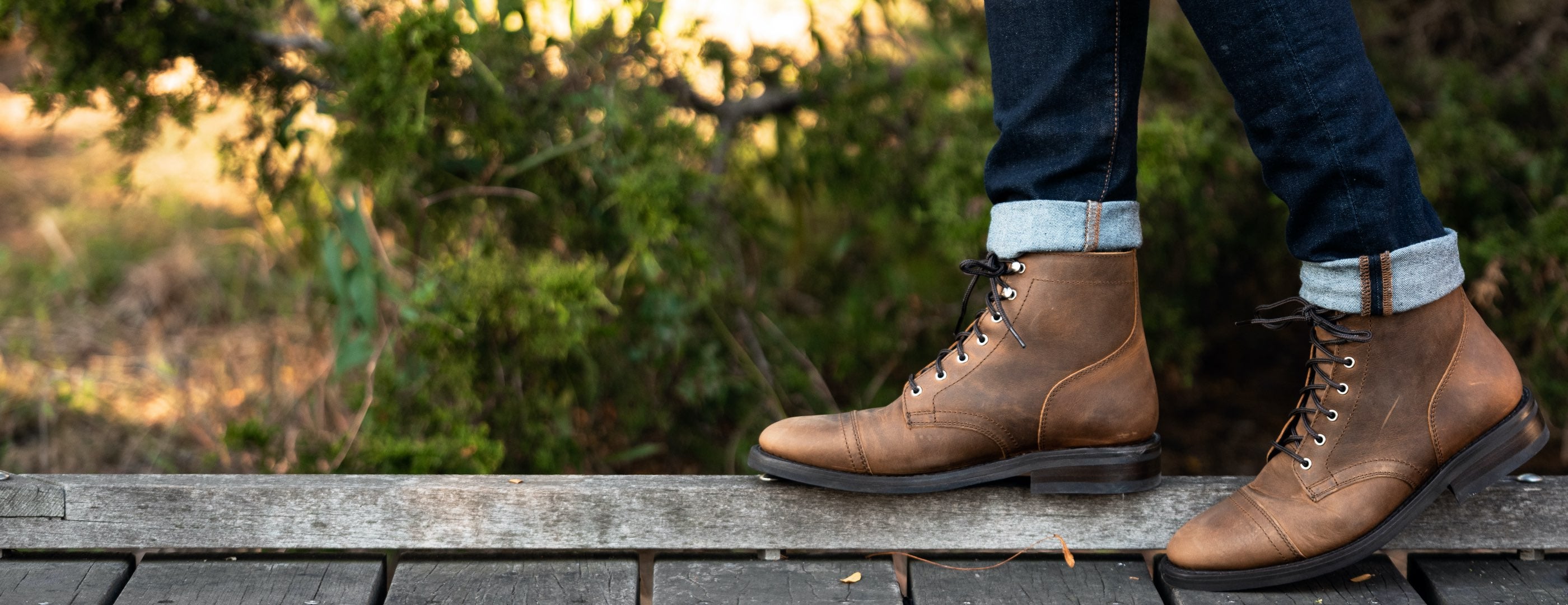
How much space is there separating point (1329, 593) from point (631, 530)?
0.78 meters

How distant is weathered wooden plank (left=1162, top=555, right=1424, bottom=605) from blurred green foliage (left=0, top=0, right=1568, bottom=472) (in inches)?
29.3

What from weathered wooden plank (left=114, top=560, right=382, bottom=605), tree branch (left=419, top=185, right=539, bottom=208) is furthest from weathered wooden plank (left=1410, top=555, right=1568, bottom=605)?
tree branch (left=419, top=185, right=539, bottom=208)

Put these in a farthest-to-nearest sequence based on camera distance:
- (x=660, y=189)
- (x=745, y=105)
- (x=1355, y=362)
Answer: (x=745, y=105), (x=660, y=189), (x=1355, y=362)

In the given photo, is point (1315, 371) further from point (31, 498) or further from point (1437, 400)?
point (31, 498)

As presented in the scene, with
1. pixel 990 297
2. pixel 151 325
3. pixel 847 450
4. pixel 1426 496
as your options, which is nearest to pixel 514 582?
pixel 847 450

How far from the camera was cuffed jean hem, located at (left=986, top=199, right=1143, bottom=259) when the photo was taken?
1.17 meters

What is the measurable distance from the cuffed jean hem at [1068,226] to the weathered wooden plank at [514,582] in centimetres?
58

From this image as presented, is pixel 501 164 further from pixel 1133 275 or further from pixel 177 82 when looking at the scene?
pixel 1133 275

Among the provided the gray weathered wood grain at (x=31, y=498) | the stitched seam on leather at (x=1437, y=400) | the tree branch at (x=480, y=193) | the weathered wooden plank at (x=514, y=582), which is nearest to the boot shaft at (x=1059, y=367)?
the stitched seam on leather at (x=1437, y=400)

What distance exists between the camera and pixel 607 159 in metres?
1.80

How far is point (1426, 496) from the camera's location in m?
1.16

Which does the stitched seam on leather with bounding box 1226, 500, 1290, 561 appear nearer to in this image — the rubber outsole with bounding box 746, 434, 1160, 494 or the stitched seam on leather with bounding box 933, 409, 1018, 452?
the rubber outsole with bounding box 746, 434, 1160, 494

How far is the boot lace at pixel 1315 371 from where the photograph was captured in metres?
1.15

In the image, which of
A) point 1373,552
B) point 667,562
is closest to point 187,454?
point 667,562
